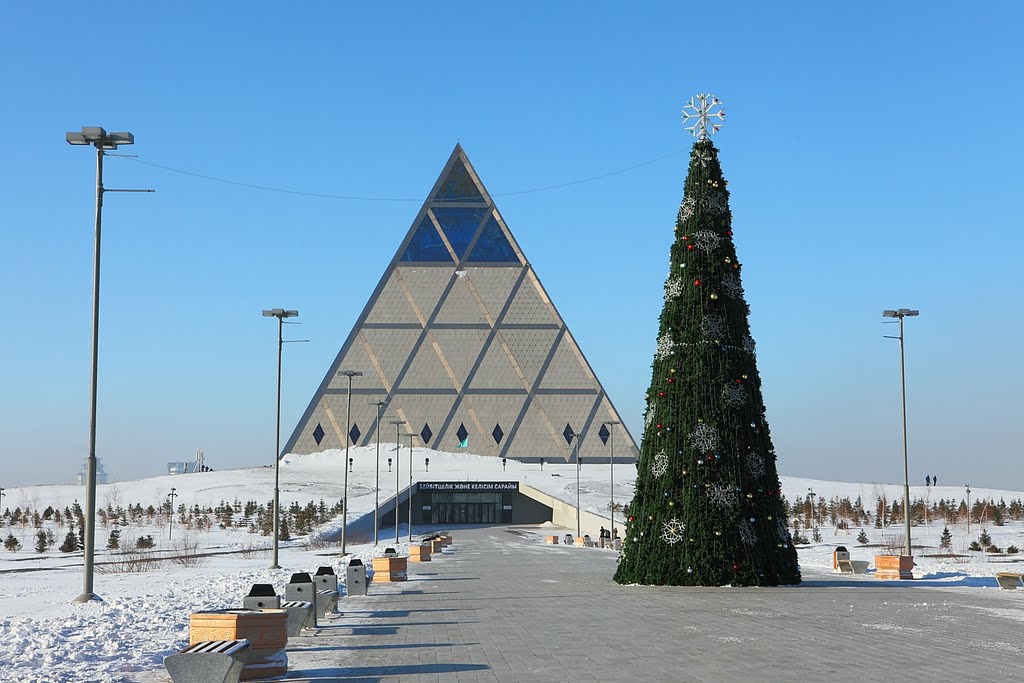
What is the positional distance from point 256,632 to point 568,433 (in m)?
88.5

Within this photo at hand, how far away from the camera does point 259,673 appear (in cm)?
1043

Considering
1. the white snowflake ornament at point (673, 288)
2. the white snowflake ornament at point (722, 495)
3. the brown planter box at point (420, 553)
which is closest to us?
the white snowflake ornament at point (722, 495)

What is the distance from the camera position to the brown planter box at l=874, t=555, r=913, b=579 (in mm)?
25031

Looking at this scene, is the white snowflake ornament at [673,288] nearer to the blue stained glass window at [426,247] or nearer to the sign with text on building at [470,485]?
the sign with text on building at [470,485]

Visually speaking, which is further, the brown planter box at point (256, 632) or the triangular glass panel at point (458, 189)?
the triangular glass panel at point (458, 189)

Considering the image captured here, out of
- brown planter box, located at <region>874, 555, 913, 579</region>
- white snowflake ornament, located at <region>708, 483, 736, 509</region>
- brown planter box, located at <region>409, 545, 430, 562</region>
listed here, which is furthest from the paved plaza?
brown planter box, located at <region>409, 545, 430, 562</region>

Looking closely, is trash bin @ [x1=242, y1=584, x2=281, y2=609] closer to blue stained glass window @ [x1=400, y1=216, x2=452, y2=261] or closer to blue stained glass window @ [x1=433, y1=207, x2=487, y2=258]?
blue stained glass window @ [x1=400, y1=216, x2=452, y2=261]

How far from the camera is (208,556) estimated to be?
127ft

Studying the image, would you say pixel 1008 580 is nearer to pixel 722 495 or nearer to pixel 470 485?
pixel 722 495

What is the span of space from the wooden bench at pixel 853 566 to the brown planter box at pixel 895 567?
194 cm

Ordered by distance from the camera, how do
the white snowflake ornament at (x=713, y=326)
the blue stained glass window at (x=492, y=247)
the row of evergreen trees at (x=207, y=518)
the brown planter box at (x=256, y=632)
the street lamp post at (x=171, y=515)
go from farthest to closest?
1. the blue stained glass window at (x=492, y=247)
2. the row of evergreen trees at (x=207, y=518)
3. the street lamp post at (x=171, y=515)
4. the white snowflake ornament at (x=713, y=326)
5. the brown planter box at (x=256, y=632)

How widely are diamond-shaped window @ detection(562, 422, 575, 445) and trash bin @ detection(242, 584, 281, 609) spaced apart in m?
85.9

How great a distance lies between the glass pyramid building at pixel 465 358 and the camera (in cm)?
9875

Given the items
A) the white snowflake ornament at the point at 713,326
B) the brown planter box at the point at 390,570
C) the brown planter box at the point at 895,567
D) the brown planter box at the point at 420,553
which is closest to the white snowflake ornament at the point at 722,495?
the white snowflake ornament at the point at 713,326
